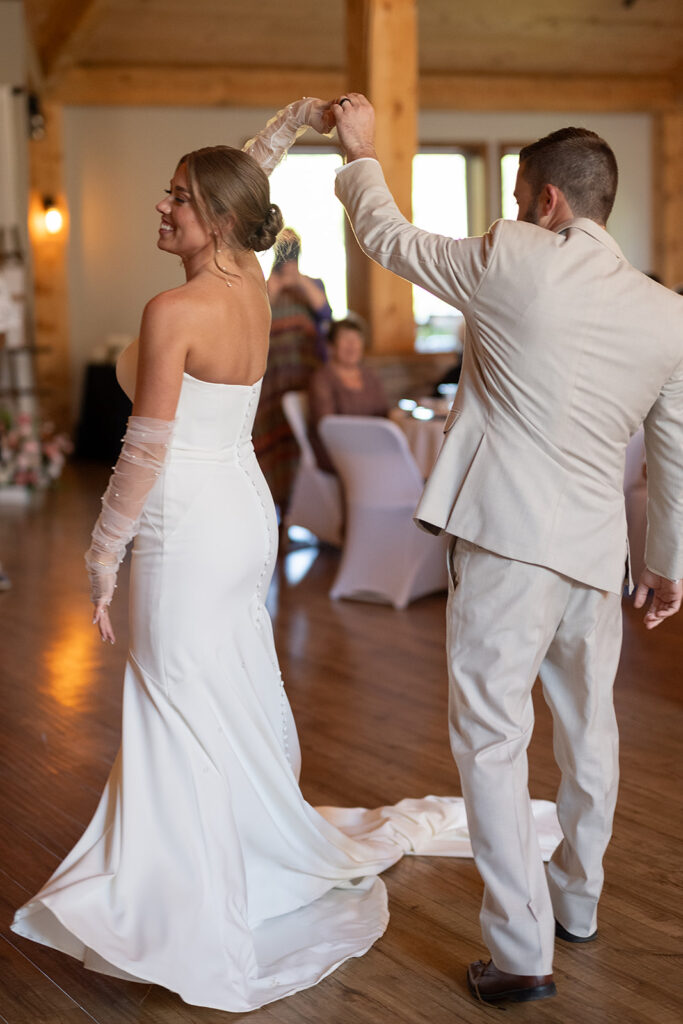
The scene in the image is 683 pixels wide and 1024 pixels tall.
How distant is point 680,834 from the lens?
2752 millimetres

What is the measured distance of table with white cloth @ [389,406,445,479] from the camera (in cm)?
531

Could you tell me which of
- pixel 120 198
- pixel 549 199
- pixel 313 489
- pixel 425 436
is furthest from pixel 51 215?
pixel 549 199

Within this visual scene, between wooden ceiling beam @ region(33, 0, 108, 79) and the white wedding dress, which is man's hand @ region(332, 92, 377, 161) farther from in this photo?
wooden ceiling beam @ region(33, 0, 108, 79)

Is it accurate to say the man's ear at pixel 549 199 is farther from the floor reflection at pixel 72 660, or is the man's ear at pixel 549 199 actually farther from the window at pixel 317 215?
Answer: the window at pixel 317 215

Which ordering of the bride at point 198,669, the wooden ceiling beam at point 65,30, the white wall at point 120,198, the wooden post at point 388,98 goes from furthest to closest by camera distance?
the white wall at point 120,198 < the wooden ceiling beam at point 65,30 < the wooden post at point 388,98 < the bride at point 198,669

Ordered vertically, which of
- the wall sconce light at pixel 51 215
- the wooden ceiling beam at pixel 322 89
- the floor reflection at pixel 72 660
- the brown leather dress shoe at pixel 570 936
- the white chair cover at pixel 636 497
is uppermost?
the wooden ceiling beam at pixel 322 89

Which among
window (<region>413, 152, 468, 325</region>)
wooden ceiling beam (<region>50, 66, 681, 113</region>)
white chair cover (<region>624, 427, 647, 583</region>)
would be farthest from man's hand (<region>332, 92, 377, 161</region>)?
window (<region>413, 152, 468, 325</region>)

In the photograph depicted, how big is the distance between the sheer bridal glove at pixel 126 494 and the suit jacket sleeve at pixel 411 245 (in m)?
0.49

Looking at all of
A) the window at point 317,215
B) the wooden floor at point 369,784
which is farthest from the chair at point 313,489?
the window at point 317,215

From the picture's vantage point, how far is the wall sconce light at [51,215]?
37.8 ft

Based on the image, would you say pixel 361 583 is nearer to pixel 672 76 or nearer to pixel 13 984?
pixel 13 984

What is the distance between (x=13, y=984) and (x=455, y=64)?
11544 mm

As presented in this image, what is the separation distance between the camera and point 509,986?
2.05 metres

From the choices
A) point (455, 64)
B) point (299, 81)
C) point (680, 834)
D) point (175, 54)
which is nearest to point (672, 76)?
point (455, 64)
